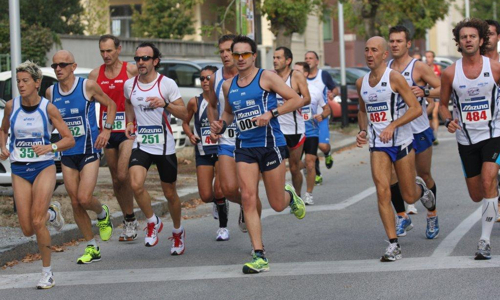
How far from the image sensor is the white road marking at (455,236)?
871 centimetres

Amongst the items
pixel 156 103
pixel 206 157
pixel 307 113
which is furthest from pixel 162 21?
pixel 156 103

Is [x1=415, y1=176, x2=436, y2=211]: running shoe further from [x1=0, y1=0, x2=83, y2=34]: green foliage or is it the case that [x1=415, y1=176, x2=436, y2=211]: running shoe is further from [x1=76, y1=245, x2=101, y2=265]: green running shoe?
[x1=0, y1=0, x2=83, y2=34]: green foliage

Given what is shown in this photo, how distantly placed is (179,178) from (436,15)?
27094 mm

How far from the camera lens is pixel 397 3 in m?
31.0

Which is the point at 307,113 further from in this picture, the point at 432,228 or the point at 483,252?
the point at 483,252

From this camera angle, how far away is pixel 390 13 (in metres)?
31.8

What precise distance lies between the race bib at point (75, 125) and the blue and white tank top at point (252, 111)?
1.62 metres

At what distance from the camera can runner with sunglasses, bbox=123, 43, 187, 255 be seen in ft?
30.7

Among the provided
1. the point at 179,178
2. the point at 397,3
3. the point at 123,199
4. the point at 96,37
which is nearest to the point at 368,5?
the point at 397,3

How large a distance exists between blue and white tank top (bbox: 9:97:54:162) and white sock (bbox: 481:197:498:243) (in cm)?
386

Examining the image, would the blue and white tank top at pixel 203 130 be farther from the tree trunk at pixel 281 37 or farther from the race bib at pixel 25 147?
the tree trunk at pixel 281 37

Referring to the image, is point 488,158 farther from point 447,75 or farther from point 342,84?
point 342,84

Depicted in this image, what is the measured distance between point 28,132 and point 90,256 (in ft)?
5.08

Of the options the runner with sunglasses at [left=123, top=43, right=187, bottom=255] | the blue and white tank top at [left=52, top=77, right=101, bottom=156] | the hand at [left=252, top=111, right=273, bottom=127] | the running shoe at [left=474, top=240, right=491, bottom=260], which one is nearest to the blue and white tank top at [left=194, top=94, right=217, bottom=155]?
the runner with sunglasses at [left=123, top=43, right=187, bottom=255]
